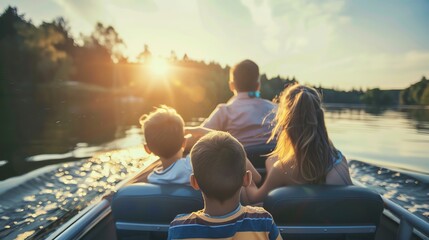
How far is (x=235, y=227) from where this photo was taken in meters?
1.62

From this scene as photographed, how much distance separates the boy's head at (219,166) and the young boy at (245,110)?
249cm

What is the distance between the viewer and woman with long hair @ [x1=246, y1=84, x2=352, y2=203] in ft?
8.04

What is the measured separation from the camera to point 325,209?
2201 mm

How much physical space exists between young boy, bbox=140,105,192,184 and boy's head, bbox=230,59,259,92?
163 centimetres

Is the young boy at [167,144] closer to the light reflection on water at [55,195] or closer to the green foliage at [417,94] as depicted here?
the light reflection on water at [55,195]

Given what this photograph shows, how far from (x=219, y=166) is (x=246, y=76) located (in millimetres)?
2657

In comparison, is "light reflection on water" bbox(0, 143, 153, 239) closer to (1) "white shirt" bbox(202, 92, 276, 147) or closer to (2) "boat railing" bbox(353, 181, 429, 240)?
(1) "white shirt" bbox(202, 92, 276, 147)

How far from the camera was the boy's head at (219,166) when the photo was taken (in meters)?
1.63

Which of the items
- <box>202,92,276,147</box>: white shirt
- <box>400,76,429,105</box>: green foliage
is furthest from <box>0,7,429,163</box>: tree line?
<box>202,92,276,147</box>: white shirt

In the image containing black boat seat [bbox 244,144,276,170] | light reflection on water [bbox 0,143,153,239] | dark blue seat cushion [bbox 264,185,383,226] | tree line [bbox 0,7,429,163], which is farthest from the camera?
tree line [bbox 0,7,429,163]

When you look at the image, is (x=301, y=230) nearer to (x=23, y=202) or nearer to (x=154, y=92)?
(x=23, y=202)

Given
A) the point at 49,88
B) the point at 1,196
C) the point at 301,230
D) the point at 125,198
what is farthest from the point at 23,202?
the point at 49,88

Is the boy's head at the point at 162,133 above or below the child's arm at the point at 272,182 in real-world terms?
above

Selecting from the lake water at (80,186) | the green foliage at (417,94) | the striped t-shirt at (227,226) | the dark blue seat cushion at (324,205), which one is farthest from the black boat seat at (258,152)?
the green foliage at (417,94)
